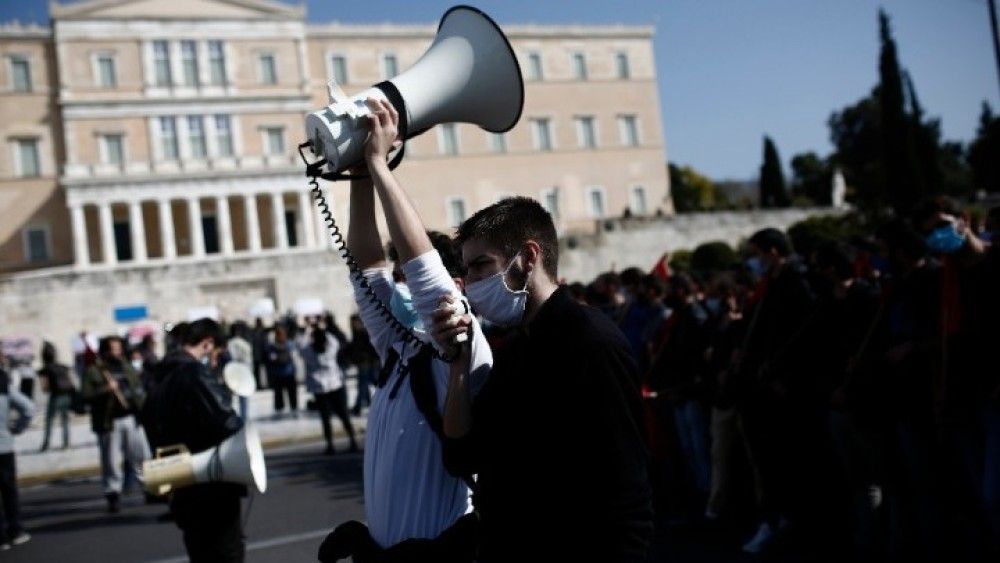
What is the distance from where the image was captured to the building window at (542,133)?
66375 millimetres

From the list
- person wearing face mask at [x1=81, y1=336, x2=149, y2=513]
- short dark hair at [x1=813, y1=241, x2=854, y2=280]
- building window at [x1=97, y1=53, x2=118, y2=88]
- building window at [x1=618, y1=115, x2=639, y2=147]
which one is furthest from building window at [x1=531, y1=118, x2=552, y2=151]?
short dark hair at [x1=813, y1=241, x2=854, y2=280]

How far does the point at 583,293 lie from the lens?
444 inches

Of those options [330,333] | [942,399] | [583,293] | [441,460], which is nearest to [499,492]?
[441,460]

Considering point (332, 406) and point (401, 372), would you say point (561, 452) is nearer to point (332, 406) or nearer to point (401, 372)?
point (401, 372)

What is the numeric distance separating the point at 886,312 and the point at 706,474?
288 cm

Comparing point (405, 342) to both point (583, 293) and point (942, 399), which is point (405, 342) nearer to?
point (942, 399)

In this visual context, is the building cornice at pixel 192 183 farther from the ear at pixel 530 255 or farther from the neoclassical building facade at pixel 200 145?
the ear at pixel 530 255

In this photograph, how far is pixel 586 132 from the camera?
68.2 metres

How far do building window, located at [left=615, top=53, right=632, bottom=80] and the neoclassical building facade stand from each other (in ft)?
18.5

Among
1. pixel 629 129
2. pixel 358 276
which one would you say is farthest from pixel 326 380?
pixel 629 129

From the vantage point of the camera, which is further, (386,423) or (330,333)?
(330,333)

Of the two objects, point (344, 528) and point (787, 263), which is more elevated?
point (787, 263)

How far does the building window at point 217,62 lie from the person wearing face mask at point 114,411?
50209 millimetres

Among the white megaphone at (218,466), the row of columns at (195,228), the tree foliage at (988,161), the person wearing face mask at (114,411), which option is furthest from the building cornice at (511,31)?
the white megaphone at (218,466)
